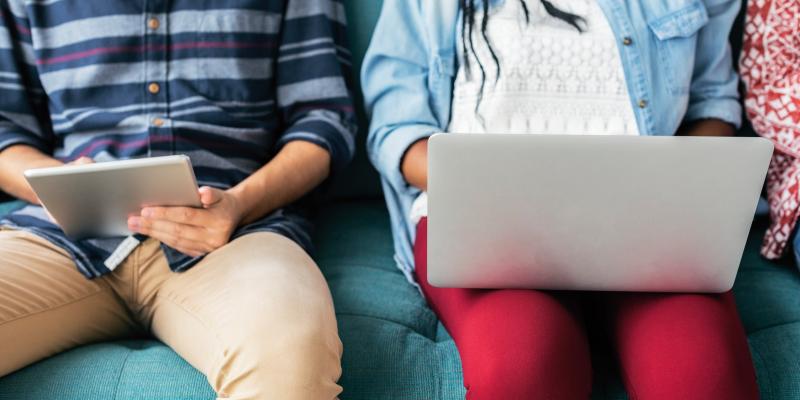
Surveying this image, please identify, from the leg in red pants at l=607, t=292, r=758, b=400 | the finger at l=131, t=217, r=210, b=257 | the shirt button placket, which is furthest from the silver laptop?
the shirt button placket

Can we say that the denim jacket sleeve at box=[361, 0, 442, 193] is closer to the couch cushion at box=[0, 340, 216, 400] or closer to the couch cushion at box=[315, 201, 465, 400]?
the couch cushion at box=[315, 201, 465, 400]

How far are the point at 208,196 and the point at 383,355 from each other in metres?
0.32

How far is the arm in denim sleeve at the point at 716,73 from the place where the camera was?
3.62 ft

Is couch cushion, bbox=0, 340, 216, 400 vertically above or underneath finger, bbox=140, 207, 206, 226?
underneath

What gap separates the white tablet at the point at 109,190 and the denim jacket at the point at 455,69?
36 centimetres

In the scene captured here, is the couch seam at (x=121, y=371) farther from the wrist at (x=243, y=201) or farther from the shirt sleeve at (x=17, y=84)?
the shirt sleeve at (x=17, y=84)

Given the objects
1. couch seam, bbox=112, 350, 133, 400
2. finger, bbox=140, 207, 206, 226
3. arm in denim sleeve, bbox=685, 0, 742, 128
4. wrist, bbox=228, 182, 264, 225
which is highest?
arm in denim sleeve, bbox=685, 0, 742, 128

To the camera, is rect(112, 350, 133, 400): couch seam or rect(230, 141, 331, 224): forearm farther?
rect(230, 141, 331, 224): forearm

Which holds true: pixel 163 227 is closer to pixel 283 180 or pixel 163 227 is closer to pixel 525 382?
pixel 283 180

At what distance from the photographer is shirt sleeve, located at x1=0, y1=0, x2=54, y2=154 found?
1.07 meters

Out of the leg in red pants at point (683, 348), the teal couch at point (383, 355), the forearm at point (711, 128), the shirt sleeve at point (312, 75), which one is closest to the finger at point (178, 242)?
the teal couch at point (383, 355)

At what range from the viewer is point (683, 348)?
0.75m

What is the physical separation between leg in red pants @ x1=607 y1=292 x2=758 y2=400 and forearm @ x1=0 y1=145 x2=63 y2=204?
90 cm

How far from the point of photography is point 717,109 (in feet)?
3.64
